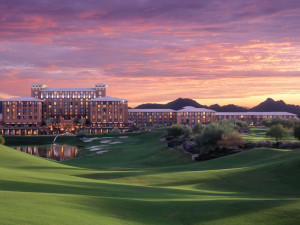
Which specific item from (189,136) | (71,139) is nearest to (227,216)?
(189,136)

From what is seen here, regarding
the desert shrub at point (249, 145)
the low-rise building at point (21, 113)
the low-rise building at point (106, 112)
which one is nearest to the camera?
the desert shrub at point (249, 145)

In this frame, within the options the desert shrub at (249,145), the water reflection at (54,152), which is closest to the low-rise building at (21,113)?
the water reflection at (54,152)

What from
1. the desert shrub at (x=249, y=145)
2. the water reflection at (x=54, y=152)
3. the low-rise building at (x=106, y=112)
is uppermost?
the low-rise building at (x=106, y=112)

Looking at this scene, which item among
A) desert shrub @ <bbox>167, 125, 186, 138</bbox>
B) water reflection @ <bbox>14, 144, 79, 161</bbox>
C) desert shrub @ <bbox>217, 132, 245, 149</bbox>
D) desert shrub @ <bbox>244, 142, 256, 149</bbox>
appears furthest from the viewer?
desert shrub @ <bbox>167, 125, 186, 138</bbox>

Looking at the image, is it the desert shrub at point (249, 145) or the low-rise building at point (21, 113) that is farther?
the low-rise building at point (21, 113)

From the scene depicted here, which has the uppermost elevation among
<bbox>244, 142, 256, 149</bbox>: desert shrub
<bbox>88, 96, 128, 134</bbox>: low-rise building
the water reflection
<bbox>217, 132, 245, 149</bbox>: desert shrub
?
<bbox>88, 96, 128, 134</bbox>: low-rise building

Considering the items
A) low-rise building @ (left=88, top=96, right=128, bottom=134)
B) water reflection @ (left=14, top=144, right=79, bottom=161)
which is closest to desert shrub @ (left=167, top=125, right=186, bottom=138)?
water reflection @ (left=14, top=144, right=79, bottom=161)

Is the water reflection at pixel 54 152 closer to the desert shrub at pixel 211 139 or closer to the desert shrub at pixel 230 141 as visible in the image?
the desert shrub at pixel 211 139

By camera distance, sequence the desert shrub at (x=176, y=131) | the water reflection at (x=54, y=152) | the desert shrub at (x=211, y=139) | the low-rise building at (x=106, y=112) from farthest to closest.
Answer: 1. the low-rise building at (x=106, y=112)
2. the desert shrub at (x=176, y=131)
3. the water reflection at (x=54, y=152)
4. the desert shrub at (x=211, y=139)

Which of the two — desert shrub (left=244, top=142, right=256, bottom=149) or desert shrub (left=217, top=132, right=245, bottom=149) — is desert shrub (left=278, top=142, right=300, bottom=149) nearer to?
desert shrub (left=244, top=142, right=256, bottom=149)

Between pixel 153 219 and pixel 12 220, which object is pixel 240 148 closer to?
pixel 153 219

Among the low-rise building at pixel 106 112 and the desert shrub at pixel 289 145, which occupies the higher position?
the low-rise building at pixel 106 112

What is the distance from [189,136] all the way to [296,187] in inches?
1983

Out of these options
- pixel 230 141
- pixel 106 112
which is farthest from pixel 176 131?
pixel 106 112
